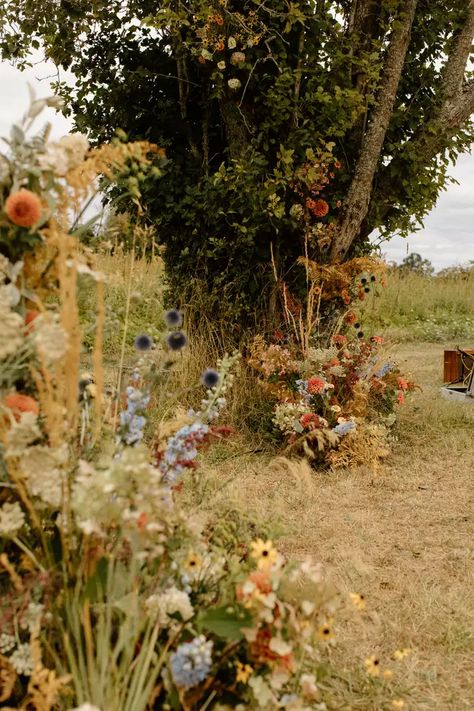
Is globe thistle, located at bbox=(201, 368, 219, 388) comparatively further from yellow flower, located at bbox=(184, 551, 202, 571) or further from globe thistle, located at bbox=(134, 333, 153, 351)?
yellow flower, located at bbox=(184, 551, 202, 571)

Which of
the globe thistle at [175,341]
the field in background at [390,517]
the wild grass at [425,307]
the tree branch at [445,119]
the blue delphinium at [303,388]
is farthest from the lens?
the wild grass at [425,307]

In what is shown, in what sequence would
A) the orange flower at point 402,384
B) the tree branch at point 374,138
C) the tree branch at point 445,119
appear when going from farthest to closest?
the tree branch at point 445,119 → the tree branch at point 374,138 → the orange flower at point 402,384

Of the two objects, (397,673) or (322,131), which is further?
(322,131)

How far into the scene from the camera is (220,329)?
19.7 ft

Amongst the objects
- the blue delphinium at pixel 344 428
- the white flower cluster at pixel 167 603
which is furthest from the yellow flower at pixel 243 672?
the blue delphinium at pixel 344 428

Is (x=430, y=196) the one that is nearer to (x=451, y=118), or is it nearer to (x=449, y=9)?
(x=451, y=118)

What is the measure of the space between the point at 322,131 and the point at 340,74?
15.8 inches

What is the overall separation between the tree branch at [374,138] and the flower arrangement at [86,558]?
148 inches

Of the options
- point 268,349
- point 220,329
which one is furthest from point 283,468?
point 220,329

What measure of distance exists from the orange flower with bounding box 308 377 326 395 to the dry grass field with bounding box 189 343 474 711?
1.81ft

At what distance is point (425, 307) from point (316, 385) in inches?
351

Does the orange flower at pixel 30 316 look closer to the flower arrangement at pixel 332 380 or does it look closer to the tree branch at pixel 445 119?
the flower arrangement at pixel 332 380

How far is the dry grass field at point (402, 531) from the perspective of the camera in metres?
2.62

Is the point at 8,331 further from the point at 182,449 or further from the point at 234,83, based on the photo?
the point at 234,83
